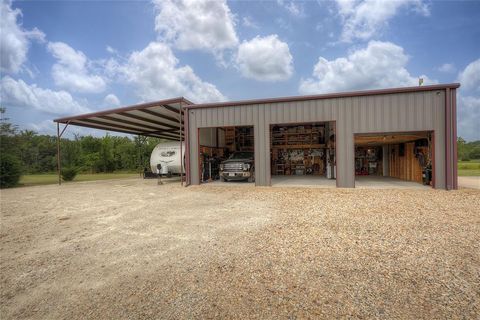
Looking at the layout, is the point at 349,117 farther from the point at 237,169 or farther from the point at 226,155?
the point at 226,155

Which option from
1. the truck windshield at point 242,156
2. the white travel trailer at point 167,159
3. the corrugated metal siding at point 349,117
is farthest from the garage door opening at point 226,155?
the corrugated metal siding at point 349,117

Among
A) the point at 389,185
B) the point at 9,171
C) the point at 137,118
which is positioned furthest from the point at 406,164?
the point at 9,171

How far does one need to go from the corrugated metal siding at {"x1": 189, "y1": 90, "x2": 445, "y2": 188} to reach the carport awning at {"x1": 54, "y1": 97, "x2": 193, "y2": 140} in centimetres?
257

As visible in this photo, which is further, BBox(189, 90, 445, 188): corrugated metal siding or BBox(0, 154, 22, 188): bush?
BBox(0, 154, 22, 188): bush

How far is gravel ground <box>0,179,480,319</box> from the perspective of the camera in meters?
2.38

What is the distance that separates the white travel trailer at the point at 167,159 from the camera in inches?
569

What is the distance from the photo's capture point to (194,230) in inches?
192

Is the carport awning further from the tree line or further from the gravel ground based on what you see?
the tree line

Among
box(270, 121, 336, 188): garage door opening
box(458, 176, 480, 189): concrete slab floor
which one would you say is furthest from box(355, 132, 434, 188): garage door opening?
box(270, 121, 336, 188): garage door opening

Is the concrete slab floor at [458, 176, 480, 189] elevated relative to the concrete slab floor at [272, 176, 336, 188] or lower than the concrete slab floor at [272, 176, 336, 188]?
lower

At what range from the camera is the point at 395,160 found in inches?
591

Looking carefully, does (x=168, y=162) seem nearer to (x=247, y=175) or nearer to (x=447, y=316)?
(x=247, y=175)

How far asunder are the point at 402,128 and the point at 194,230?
9.53 m

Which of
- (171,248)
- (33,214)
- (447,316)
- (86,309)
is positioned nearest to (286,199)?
(171,248)
